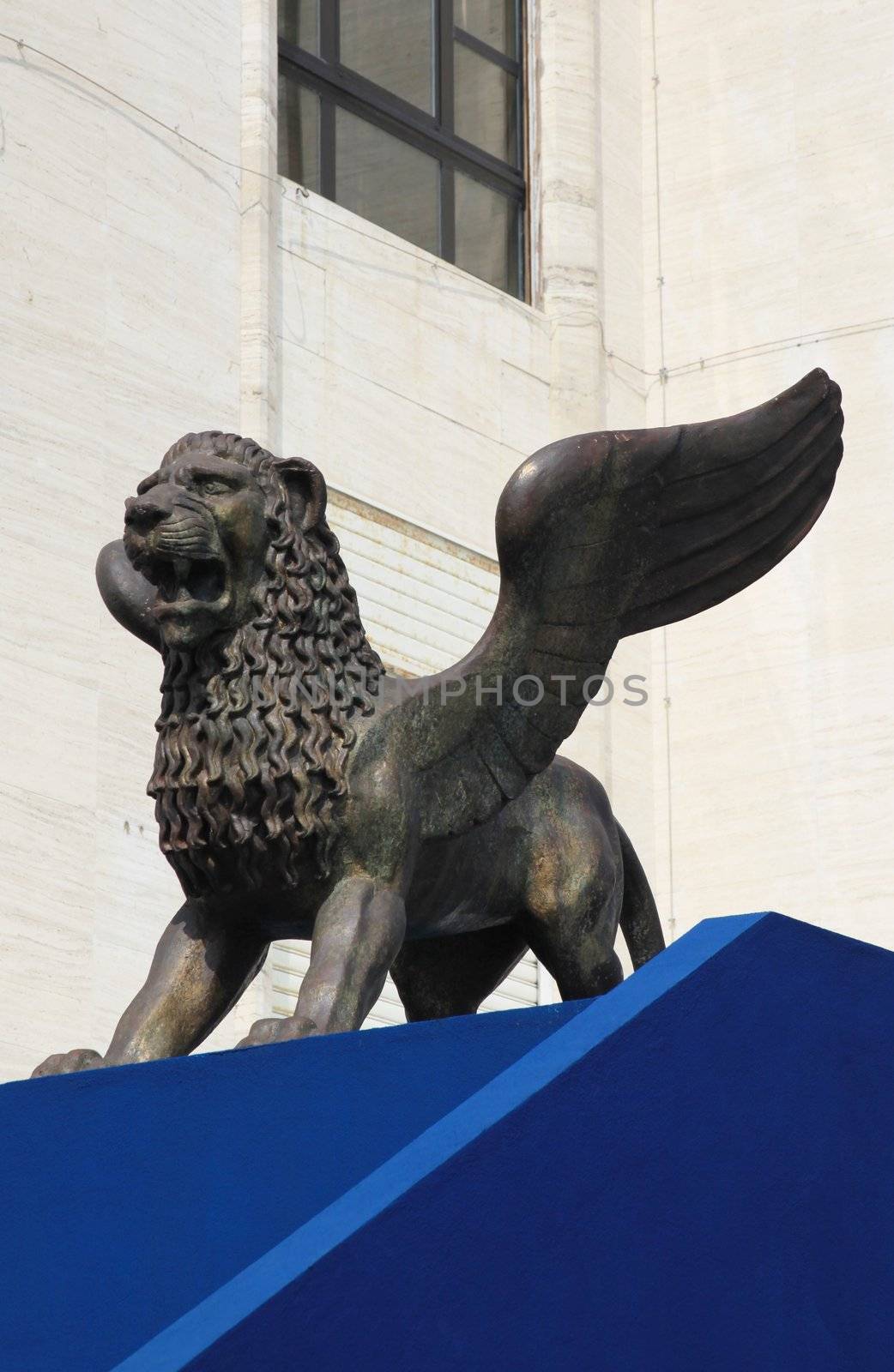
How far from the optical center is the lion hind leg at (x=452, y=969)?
233 inches

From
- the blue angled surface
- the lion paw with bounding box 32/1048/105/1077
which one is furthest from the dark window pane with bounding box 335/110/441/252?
the blue angled surface

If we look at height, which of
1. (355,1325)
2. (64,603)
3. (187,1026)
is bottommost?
(355,1325)

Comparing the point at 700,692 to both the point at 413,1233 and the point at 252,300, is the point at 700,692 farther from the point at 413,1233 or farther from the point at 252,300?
the point at 413,1233

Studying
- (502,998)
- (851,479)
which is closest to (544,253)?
(851,479)

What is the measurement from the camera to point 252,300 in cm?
1215

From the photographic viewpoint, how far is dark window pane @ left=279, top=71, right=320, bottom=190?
13078 mm

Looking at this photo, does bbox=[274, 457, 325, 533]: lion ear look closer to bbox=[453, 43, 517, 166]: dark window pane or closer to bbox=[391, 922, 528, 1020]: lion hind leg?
bbox=[391, 922, 528, 1020]: lion hind leg

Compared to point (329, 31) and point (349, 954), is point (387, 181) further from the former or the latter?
point (349, 954)

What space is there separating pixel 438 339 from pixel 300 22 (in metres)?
1.69

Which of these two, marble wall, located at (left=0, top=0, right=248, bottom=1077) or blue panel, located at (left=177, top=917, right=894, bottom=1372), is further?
marble wall, located at (left=0, top=0, right=248, bottom=1077)

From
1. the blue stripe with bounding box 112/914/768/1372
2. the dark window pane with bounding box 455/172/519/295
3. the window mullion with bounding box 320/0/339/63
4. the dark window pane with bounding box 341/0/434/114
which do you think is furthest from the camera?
the dark window pane with bounding box 455/172/519/295

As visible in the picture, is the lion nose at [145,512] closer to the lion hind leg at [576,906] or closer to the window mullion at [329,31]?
the lion hind leg at [576,906]

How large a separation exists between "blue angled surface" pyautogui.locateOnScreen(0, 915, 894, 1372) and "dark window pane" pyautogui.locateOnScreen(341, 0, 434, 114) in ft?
31.8

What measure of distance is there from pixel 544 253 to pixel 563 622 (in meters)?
8.94
